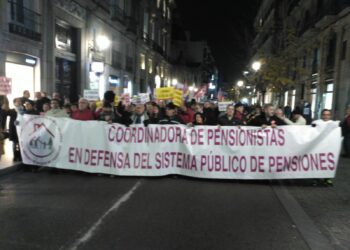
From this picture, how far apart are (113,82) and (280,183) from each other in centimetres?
2085

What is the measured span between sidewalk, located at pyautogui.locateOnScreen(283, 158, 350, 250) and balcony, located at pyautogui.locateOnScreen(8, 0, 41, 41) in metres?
11.6

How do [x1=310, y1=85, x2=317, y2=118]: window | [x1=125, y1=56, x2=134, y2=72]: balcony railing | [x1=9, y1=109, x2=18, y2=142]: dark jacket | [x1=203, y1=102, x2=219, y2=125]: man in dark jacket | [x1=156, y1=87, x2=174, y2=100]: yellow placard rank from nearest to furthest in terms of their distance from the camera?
[x1=9, y1=109, x2=18, y2=142]: dark jacket
[x1=203, y1=102, x2=219, y2=125]: man in dark jacket
[x1=156, y1=87, x2=174, y2=100]: yellow placard
[x1=310, y1=85, x2=317, y2=118]: window
[x1=125, y1=56, x2=134, y2=72]: balcony railing

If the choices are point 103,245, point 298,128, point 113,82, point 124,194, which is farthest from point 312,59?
point 103,245

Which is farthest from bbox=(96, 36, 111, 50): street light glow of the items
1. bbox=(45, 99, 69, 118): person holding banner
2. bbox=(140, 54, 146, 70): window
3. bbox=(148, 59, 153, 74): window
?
bbox=(148, 59, 153, 74): window

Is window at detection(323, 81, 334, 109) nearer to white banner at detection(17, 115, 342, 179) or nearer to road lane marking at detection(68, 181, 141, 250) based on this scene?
white banner at detection(17, 115, 342, 179)

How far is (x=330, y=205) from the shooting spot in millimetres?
6992

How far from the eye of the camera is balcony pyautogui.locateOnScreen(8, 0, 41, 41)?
15031mm

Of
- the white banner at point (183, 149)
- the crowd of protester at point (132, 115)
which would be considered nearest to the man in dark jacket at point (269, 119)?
the crowd of protester at point (132, 115)

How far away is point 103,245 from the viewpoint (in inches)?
191

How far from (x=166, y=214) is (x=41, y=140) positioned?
4.40 meters

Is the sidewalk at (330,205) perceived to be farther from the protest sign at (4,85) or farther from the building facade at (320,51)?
the building facade at (320,51)

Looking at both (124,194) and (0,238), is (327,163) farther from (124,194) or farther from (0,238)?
(0,238)

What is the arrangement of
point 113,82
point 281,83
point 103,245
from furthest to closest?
point 113,82
point 281,83
point 103,245

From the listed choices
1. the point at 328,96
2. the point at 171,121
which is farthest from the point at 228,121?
the point at 328,96
